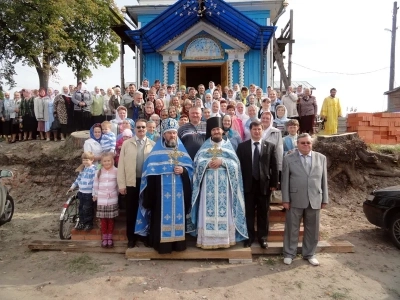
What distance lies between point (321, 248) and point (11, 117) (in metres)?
9.44

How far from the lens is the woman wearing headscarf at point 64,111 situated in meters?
9.88

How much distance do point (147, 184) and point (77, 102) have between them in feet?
19.9

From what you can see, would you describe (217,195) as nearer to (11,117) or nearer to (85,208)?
(85,208)

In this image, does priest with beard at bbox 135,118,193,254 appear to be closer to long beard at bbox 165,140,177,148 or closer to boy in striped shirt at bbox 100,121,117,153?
long beard at bbox 165,140,177,148

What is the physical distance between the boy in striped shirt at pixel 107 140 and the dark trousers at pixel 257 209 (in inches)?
93.4

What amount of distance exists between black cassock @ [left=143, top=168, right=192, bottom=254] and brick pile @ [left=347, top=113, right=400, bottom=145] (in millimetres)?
7681

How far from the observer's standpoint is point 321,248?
5.41 m

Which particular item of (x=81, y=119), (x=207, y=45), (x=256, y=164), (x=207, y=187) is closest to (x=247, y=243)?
(x=207, y=187)

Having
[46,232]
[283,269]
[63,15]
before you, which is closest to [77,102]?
[46,232]

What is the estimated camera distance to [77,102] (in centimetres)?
996

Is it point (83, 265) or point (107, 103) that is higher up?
point (107, 103)

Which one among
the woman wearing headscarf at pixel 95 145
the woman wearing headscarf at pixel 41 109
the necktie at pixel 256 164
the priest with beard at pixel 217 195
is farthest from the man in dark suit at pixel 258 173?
the woman wearing headscarf at pixel 41 109

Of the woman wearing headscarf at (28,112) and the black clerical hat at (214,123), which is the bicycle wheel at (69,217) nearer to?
the black clerical hat at (214,123)

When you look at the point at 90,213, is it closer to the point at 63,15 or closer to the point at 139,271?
the point at 139,271
